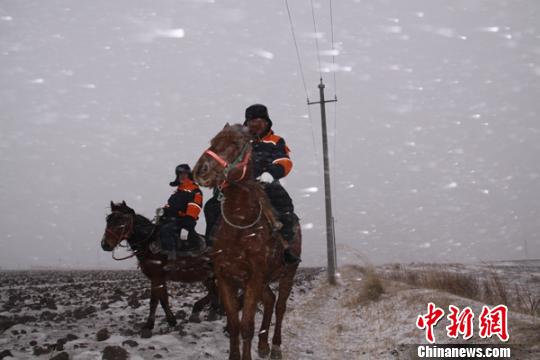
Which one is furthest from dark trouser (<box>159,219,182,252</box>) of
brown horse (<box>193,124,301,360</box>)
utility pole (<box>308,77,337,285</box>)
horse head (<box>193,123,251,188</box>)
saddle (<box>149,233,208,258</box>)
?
utility pole (<box>308,77,337,285</box>)

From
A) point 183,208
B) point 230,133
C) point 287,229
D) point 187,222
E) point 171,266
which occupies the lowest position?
point 171,266

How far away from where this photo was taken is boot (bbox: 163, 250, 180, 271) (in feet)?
24.3

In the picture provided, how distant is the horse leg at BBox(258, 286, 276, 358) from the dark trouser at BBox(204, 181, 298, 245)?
4.11 ft

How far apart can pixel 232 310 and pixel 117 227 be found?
412 centimetres

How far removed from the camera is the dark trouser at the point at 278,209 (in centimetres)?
556

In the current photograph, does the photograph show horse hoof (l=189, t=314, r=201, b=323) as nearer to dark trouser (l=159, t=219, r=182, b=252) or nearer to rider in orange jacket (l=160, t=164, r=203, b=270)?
rider in orange jacket (l=160, t=164, r=203, b=270)

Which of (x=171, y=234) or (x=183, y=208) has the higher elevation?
(x=183, y=208)

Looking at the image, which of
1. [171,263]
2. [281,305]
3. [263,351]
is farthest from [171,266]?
[263,351]

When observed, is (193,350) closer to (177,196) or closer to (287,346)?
(287,346)

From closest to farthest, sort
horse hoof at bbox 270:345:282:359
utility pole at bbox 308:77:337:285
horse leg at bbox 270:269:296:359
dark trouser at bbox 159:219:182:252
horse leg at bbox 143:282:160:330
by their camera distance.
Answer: horse hoof at bbox 270:345:282:359 → horse leg at bbox 270:269:296:359 → horse leg at bbox 143:282:160:330 → dark trouser at bbox 159:219:182:252 → utility pole at bbox 308:77:337:285

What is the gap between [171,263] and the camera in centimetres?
762

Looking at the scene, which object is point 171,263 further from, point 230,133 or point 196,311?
Answer: point 230,133

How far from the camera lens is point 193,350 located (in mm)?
5711

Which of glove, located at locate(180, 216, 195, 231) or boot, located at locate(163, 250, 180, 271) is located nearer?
boot, located at locate(163, 250, 180, 271)
